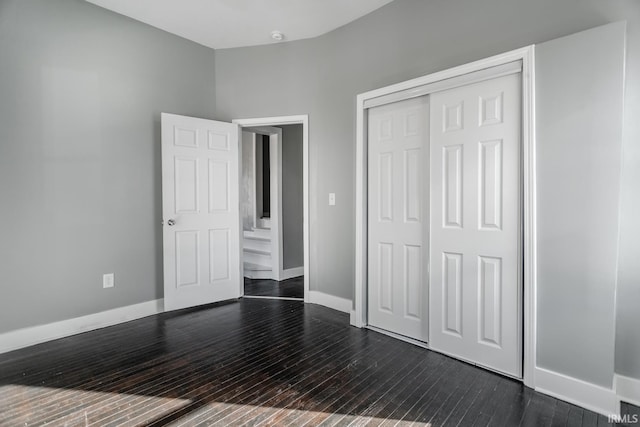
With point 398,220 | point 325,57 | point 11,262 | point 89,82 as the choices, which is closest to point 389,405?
point 398,220

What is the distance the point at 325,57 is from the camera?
3.68 metres

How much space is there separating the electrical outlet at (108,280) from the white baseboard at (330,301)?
199 centimetres

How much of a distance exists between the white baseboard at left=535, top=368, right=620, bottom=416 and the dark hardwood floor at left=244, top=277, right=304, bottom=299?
2609 millimetres

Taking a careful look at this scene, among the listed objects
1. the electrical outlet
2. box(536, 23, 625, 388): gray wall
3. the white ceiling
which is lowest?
the electrical outlet

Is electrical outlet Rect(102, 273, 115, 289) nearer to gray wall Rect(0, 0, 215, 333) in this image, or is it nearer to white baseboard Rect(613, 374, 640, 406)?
gray wall Rect(0, 0, 215, 333)

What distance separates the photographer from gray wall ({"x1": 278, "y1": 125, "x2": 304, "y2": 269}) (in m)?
5.07

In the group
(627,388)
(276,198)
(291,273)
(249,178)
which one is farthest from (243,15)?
(627,388)

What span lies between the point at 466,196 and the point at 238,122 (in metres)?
2.78

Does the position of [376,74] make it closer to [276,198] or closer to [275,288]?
[276,198]

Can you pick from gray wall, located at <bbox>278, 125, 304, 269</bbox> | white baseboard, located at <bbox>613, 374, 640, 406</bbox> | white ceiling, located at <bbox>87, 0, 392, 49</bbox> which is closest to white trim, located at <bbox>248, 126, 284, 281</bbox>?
gray wall, located at <bbox>278, 125, 304, 269</bbox>

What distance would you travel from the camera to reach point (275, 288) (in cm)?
461

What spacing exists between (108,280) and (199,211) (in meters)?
1.08

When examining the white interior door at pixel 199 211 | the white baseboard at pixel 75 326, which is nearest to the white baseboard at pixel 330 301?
the white interior door at pixel 199 211

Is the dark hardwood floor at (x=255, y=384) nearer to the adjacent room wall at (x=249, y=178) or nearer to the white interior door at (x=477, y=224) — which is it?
the white interior door at (x=477, y=224)
